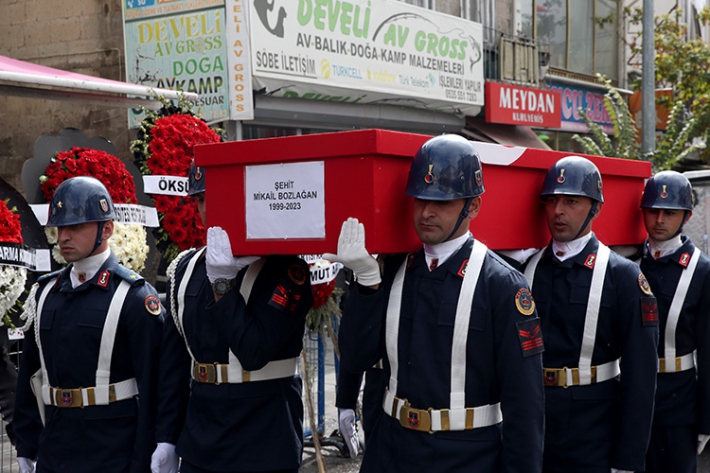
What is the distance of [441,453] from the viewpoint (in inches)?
128

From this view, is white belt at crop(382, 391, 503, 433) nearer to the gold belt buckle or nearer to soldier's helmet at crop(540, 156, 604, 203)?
soldier's helmet at crop(540, 156, 604, 203)

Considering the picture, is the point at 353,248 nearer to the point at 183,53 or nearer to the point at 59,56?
the point at 183,53

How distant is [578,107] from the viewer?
20.1 meters

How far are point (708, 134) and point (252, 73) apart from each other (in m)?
10.5

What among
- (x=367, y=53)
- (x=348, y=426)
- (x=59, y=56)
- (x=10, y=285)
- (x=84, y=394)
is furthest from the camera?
(x=367, y=53)

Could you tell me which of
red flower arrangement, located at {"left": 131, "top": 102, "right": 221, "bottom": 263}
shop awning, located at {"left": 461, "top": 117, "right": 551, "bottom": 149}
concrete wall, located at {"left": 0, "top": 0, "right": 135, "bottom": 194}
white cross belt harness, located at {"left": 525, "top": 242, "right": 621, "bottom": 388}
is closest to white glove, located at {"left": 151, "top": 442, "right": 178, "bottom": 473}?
white cross belt harness, located at {"left": 525, "top": 242, "right": 621, "bottom": 388}

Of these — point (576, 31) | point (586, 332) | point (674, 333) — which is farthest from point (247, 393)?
point (576, 31)

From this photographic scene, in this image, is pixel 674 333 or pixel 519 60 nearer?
pixel 674 333

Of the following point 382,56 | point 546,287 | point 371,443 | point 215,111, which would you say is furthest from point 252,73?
point 371,443

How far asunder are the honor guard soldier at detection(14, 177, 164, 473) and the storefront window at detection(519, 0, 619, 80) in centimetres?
1616

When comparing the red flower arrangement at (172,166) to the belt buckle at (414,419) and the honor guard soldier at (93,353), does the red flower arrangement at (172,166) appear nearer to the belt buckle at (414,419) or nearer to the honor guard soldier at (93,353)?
the honor guard soldier at (93,353)

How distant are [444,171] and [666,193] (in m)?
2.51

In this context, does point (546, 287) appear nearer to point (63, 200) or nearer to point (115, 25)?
point (63, 200)

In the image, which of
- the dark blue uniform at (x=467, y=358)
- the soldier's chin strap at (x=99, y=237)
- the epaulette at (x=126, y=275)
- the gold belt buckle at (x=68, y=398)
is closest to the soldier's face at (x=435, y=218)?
the dark blue uniform at (x=467, y=358)
